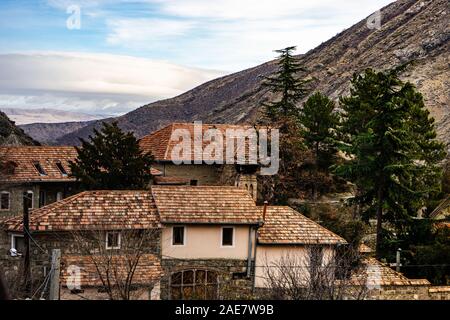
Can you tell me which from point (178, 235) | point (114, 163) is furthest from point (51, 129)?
point (178, 235)

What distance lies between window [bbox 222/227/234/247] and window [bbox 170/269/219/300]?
1.17 m

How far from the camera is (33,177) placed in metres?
34.4

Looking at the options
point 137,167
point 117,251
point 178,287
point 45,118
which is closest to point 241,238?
point 178,287

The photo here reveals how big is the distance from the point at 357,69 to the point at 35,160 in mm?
61934

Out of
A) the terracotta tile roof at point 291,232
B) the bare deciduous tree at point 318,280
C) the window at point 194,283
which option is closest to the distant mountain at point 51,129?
the terracotta tile roof at point 291,232

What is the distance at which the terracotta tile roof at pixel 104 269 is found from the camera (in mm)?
18984

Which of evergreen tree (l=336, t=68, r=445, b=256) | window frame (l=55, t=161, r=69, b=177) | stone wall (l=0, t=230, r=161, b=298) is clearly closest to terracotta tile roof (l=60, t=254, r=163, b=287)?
stone wall (l=0, t=230, r=161, b=298)

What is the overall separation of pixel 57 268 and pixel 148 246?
6.73m

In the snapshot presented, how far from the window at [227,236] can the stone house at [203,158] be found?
8.81 meters

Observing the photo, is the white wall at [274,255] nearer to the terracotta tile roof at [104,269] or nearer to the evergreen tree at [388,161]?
the terracotta tile roof at [104,269]

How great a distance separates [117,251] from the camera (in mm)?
21266

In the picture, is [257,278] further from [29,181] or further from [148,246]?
[29,181]

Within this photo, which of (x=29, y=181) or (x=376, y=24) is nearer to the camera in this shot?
(x=29, y=181)

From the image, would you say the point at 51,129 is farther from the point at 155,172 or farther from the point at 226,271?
the point at 226,271
